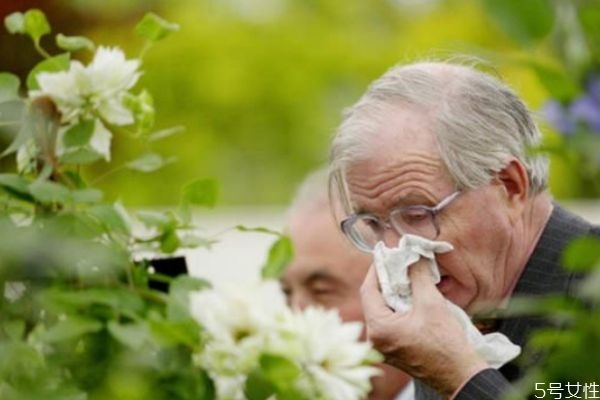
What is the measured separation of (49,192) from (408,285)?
4.12 feet

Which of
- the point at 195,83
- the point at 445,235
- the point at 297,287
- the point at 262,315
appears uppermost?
the point at 262,315

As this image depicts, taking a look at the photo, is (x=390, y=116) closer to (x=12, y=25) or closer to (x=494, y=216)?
(x=494, y=216)

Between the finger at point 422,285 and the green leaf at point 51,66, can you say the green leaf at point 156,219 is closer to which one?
the green leaf at point 51,66

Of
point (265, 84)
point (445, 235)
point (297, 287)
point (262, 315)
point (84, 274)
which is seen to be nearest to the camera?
point (262, 315)

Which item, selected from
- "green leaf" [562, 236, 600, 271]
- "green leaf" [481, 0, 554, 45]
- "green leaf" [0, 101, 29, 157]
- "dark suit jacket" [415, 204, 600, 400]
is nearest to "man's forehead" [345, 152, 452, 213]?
"dark suit jacket" [415, 204, 600, 400]

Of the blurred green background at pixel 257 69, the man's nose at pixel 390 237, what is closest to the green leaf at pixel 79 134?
the man's nose at pixel 390 237

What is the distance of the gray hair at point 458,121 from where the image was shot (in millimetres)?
3834

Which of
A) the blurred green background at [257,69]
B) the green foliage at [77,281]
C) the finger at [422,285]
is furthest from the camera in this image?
the blurred green background at [257,69]

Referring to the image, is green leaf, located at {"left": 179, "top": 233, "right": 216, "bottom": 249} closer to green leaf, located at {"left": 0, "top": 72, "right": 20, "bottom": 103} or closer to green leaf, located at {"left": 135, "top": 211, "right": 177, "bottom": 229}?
green leaf, located at {"left": 135, "top": 211, "right": 177, "bottom": 229}

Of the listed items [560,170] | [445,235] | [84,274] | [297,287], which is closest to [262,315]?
[84,274]

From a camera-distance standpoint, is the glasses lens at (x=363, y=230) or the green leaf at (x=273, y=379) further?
the glasses lens at (x=363, y=230)

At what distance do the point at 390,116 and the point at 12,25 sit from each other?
1148 mm

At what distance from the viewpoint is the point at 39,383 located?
243 centimetres

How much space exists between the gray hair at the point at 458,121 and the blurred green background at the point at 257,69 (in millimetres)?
10278
